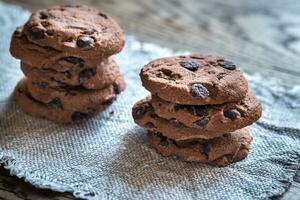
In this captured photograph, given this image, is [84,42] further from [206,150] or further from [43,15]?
[206,150]

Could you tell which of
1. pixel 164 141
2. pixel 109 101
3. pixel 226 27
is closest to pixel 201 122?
pixel 164 141

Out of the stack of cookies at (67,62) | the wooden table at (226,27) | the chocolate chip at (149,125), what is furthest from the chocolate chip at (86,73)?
the wooden table at (226,27)

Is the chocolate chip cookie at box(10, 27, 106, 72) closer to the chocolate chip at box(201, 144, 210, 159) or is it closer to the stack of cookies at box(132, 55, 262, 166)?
the stack of cookies at box(132, 55, 262, 166)

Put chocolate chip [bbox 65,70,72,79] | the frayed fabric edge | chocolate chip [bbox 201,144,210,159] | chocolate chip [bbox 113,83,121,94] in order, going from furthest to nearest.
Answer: chocolate chip [bbox 113,83,121,94] → chocolate chip [bbox 65,70,72,79] → chocolate chip [bbox 201,144,210,159] → the frayed fabric edge

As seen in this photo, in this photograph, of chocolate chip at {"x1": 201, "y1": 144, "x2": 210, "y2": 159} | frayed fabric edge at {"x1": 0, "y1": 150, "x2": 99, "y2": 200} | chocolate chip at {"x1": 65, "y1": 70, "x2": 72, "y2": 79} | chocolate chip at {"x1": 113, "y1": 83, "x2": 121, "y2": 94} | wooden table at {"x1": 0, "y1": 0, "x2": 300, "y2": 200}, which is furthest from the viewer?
wooden table at {"x1": 0, "y1": 0, "x2": 300, "y2": 200}

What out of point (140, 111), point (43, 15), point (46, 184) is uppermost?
point (43, 15)

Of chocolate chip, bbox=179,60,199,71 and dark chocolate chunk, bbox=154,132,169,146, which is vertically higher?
chocolate chip, bbox=179,60,199,71

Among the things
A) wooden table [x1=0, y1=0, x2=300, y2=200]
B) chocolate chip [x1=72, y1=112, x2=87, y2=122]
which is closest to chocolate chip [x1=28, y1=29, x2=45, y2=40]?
chocolate chip [x1=72, y1=112, x2=87, y2=122]
